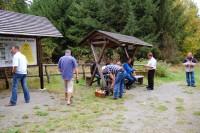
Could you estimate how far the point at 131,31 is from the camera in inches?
1165

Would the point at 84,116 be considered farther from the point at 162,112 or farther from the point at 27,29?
the point at 27,29

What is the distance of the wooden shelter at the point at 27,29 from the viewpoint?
13.3m

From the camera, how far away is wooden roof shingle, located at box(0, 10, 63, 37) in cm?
1325

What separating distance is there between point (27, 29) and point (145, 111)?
6493 millimetres

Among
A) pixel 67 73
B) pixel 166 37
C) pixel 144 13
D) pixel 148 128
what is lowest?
pixel 148 128

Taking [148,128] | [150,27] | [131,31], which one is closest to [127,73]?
[148,128]

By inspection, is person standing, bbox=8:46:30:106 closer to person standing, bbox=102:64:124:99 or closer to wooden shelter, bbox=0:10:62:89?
wooden shelter, bbox=0:10:62:89

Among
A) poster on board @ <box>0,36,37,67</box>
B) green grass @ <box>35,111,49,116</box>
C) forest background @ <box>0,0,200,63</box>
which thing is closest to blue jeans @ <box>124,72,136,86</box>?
poster on board @ <box>0,36,37,67</box>

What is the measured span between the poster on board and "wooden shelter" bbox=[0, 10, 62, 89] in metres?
0.09

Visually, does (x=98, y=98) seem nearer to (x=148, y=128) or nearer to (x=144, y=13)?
(x=148, y=128)

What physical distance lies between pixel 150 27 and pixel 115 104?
69.5 feet

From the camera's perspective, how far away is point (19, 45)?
1409 centimetres

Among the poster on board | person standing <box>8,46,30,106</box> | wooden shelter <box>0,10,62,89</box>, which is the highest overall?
wooden shelter <box>0,10,62,89</box>

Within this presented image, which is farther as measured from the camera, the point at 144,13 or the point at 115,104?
the point at 144,13
